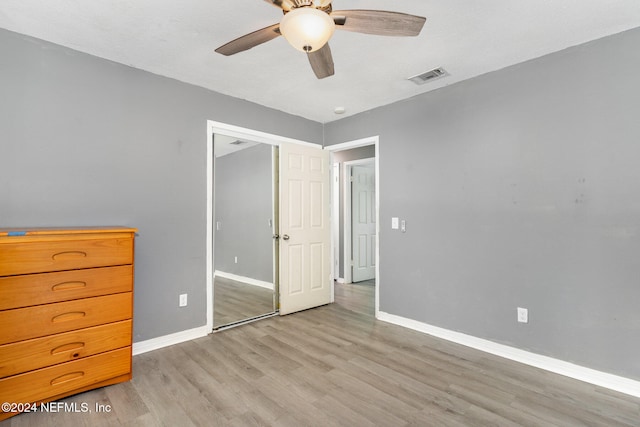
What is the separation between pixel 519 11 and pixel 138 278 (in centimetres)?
356

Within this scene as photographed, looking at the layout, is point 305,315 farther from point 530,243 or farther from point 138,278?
point 530,243

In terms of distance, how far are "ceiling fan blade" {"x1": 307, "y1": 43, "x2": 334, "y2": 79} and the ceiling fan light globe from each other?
0.73 feet

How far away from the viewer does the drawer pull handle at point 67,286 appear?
6.57 feet

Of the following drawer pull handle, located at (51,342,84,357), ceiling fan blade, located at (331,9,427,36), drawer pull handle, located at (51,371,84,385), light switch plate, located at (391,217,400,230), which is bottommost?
drawer pull handle, located at (51,371,84,385)

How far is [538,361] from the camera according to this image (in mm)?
2541

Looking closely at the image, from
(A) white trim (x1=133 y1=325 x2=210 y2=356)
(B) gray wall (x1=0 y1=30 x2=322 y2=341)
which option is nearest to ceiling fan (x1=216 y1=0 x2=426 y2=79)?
(B) gray wall (x1=0 y1=30 x2=322 y2=341)

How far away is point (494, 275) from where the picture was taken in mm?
2818

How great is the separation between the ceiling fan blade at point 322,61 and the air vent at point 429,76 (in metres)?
1.30

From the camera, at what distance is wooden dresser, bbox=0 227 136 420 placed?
1.85m

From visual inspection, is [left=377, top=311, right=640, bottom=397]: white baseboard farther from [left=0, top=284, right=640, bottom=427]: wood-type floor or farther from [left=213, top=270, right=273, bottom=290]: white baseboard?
[left=213, top=270, right=273, bottom=290]: white baseboard

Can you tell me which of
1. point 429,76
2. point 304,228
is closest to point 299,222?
point 304,228

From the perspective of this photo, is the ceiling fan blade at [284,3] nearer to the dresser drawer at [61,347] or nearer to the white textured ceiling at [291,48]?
the white textured ceiling at [291,48]

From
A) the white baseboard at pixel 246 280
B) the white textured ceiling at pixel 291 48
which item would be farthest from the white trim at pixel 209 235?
the white baseboard at pixel 246 280

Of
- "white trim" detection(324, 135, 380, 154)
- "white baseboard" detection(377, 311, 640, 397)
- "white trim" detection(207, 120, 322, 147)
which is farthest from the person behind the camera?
"white trim" detection(324, 135, 380, 154)
